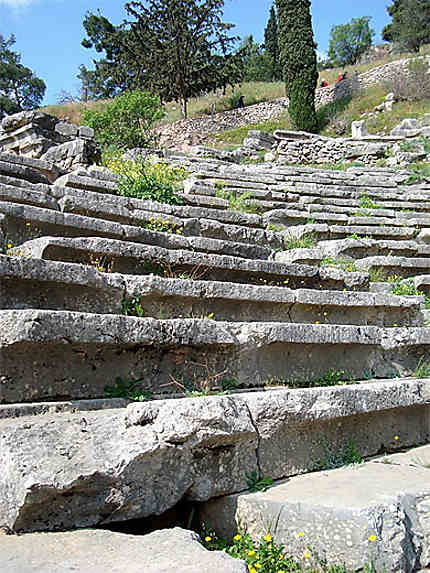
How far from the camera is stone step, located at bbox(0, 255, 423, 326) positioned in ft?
10.0

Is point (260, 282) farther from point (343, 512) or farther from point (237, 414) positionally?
point (343, 512)

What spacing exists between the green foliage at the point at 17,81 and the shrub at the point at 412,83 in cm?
3111

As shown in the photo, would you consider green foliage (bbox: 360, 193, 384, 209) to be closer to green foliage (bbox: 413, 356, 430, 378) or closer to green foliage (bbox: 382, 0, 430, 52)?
green foliage (bbox: 413, 356, 430, 378)

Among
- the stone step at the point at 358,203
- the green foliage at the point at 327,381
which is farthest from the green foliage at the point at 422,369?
the stone step at the point at 358,203

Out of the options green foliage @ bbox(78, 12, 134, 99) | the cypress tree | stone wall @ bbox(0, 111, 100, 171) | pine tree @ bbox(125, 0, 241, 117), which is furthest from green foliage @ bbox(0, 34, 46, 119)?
stone wall @ bbox(0, 111, 100, 171)

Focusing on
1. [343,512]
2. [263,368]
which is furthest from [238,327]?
[343,512]

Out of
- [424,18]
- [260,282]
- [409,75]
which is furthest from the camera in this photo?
[424,18]

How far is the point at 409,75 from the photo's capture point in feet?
75.7

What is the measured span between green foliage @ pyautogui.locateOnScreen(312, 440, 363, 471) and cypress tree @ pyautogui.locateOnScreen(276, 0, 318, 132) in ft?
72.5

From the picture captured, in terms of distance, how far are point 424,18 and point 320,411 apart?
49.1m

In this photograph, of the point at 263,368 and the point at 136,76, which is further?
the point at 136,76

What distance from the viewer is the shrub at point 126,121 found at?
13836 millimetres

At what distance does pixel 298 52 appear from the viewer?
23953mm

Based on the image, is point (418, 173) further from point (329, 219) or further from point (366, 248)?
point (366, 248)
